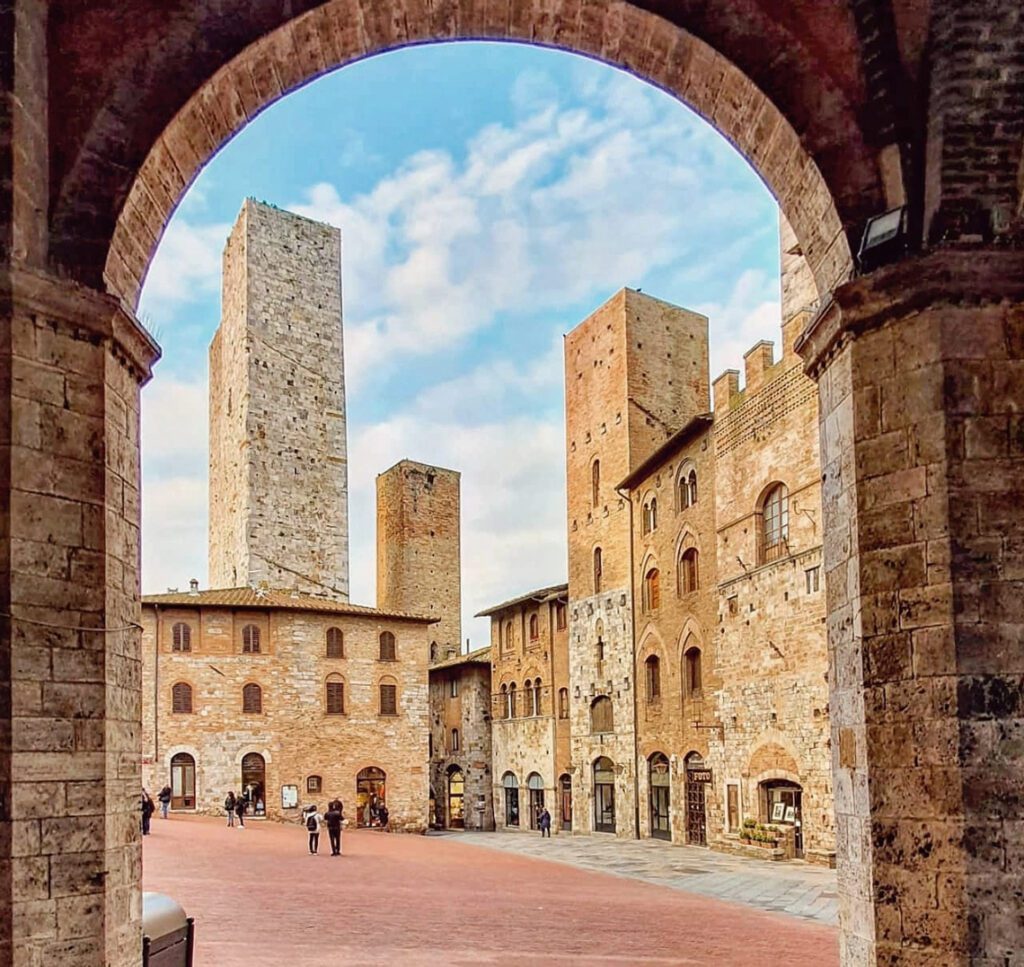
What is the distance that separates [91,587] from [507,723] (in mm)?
32887

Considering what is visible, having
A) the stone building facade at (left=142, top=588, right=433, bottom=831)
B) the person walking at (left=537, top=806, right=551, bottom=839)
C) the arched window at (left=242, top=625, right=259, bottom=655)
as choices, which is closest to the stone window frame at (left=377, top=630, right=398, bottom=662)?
the stone building facade at (left=142, top=588, right=433, bottom=831)

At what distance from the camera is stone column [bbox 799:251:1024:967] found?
16.8ft

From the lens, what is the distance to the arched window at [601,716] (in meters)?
30.8

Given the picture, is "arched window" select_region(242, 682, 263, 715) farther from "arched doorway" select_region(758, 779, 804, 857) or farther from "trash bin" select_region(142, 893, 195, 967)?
"trash bin" select_region(142, 893, 195, 967)

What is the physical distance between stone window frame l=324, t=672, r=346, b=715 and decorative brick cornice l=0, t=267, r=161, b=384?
2725cm

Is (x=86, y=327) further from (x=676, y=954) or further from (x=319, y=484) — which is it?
(x=319, y=484)

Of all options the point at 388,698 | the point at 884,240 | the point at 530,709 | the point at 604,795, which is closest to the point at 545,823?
the point at 604,795

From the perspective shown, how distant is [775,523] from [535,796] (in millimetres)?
16965

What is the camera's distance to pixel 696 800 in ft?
84.1

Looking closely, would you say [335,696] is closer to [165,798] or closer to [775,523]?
[165,798]

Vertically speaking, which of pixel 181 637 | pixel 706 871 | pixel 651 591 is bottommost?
pixel 706 871

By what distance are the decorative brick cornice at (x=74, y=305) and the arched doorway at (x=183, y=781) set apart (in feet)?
86.4

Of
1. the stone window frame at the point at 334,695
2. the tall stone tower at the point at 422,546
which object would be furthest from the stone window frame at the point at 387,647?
the tall stone tower at the point at 422,546

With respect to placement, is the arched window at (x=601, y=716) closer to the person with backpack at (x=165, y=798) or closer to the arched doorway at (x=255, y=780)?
the arched doorway at (x=255, y=780)
